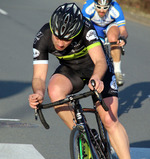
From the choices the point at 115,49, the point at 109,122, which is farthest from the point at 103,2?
the point at 109,122

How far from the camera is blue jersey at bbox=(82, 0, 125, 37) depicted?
873 cm

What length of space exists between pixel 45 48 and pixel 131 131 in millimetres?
2874

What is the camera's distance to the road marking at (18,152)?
6324mm

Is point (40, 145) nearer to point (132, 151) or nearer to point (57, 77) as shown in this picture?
point (132, 151)

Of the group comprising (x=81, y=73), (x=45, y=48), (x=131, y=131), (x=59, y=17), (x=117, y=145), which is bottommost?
(x=131, y=131)

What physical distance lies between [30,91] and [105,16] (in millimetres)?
1981

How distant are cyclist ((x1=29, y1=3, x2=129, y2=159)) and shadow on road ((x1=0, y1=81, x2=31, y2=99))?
3791mm

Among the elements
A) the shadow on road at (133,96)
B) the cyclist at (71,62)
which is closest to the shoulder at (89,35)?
the cyclist at (71,62)

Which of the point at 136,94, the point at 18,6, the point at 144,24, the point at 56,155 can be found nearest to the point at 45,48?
the point at 56,155

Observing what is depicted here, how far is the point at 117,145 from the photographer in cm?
552

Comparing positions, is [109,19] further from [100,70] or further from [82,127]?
[82,127]

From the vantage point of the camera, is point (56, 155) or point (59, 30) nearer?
point (59, 30)

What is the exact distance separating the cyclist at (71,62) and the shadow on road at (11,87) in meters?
3.79

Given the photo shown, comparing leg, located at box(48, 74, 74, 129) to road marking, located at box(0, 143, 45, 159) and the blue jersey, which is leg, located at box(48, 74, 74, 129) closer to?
road marking, located at box(0, 143, 45, 159)
